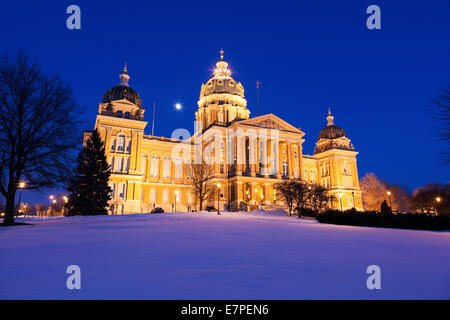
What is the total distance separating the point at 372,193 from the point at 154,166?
53943mm

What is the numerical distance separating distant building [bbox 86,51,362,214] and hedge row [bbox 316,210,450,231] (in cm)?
2244

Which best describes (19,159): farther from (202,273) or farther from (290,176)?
(290,176)

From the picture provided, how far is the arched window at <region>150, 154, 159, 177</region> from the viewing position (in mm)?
54741

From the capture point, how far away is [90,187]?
3012 cm

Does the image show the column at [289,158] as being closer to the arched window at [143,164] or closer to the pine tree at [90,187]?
the arched window at [143,164]

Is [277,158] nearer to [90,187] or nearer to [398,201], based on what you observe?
[90,187]

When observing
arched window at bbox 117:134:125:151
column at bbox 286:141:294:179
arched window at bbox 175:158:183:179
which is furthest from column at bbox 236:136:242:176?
arched window at bbox 117:134:125:151

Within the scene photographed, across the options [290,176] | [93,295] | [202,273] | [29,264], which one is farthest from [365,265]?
[290,176]

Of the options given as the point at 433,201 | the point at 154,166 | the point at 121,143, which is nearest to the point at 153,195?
the point at 154,166

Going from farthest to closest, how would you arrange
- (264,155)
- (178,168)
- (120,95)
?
1. (178,168)
2. (264,155)
3. (120,95)

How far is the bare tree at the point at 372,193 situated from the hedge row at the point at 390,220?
48.4 m

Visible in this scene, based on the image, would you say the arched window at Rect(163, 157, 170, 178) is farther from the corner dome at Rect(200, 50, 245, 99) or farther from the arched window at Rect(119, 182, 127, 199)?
the corner dome at Rect(200, 50, 245, 99)

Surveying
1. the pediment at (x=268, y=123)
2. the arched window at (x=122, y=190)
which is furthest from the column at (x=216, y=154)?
the arched window at (x=122, y=190)
